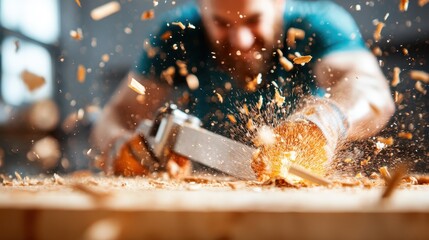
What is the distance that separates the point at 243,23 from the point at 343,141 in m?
0.71

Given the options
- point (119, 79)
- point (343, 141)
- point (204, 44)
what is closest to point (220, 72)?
point (204, 44)

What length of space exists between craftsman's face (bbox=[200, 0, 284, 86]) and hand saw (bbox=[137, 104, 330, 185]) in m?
0.62

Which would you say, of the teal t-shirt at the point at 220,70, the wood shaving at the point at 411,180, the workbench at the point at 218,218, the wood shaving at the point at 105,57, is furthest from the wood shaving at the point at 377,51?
the workbench at the point at 218,218

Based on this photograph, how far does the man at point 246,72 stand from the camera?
160 cm

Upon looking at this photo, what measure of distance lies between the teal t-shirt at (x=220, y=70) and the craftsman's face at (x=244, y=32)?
0.15ft

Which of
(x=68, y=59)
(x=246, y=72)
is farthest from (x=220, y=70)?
(x=68, y=59)

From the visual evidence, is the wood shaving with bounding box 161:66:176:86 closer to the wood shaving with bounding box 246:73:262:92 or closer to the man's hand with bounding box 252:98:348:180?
the wood shaving with bounding box 246:73:262:92

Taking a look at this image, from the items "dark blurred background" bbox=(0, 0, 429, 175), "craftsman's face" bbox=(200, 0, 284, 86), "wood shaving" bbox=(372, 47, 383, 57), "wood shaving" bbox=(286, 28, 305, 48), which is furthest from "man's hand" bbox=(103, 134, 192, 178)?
"wood shaving" bbox=(372, 47, 383, 57)

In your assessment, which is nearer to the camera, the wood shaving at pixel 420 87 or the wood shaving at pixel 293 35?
the wood shaving at pixel 293 35

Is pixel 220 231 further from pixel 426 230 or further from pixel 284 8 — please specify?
pixel 284 8

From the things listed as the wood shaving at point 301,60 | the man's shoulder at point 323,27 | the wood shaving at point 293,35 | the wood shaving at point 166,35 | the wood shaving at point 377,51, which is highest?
the wood shaving at point 377,51

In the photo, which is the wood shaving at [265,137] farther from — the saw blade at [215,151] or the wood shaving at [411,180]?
the wood shaving at [411,180]

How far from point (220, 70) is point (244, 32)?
0.79 feet

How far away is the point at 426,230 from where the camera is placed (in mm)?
471
